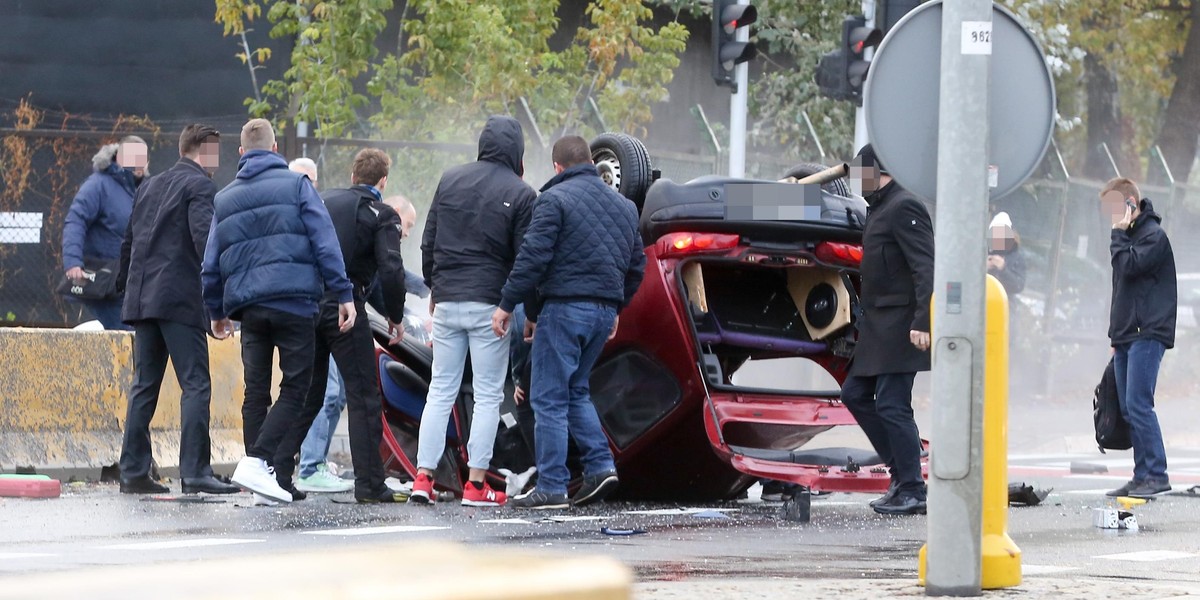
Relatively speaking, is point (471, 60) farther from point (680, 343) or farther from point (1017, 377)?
point (680, 343)

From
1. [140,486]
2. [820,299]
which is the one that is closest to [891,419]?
[820,299]

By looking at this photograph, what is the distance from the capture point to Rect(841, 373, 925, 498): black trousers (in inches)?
358

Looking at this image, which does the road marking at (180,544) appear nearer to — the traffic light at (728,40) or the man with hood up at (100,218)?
the man with hood up at (100,218)

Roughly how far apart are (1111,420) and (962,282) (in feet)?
18.8

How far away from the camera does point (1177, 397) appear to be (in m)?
23.8

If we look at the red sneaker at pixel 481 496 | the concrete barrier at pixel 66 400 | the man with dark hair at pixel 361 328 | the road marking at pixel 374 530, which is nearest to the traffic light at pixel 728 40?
the concrete barrier at pixel 66 400

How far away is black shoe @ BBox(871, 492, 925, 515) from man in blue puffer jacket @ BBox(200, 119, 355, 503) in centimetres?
276

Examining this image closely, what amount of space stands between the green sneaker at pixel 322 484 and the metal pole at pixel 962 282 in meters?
5.31

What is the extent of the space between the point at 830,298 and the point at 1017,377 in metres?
13.1

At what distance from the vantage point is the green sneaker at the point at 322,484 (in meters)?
10.6

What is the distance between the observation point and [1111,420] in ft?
37.1

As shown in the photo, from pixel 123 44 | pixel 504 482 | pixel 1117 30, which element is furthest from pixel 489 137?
pixel 1117 30

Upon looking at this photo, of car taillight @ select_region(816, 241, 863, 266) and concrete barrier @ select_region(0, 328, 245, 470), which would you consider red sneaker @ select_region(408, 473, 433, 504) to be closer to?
car taillight @ select_region(816, 241, 863, 266)

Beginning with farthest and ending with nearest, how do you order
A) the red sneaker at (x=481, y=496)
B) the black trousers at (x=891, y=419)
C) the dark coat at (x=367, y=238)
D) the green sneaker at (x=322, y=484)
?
the green sneaker at (x=322, y=484) → the dark coat at (x=367, y=238) → the red sneaker at (x=481, y=496) → the black trousers at (x=891, y=419)
